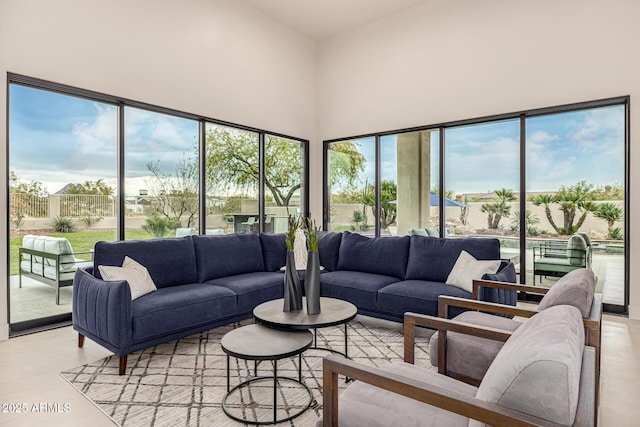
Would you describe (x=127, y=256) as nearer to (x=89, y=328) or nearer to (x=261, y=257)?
(x=89, y=328)

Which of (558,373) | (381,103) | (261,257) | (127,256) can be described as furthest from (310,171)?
(558,373)

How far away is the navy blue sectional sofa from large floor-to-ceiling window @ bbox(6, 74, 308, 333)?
976 millimetres

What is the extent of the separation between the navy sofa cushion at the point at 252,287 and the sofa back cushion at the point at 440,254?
1.42 m

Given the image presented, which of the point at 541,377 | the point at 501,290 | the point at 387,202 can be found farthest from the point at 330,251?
the point at 541,377

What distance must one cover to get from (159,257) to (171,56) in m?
2.69

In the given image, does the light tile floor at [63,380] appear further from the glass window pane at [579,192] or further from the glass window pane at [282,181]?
the glass window pane at [282,181]

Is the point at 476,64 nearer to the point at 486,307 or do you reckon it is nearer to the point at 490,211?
the point at 490,211

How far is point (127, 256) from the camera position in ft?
11.1

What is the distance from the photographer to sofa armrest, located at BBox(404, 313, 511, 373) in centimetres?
188

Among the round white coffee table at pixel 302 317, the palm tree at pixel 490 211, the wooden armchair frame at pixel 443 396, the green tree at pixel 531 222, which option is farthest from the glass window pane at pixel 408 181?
the wooden armchair frame at pixel 443 396

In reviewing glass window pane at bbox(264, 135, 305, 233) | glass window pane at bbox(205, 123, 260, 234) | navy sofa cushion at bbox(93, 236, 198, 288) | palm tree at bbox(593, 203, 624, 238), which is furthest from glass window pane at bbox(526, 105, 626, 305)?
navy sofa cushion at bbox(93, 236, 198, 288)

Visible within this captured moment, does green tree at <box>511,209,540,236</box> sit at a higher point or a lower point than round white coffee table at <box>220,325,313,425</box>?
higher

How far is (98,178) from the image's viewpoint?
4.19 metres

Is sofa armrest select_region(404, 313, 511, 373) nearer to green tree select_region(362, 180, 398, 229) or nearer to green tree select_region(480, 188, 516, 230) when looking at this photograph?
green tree select_region(480, 188, 516, 230)
